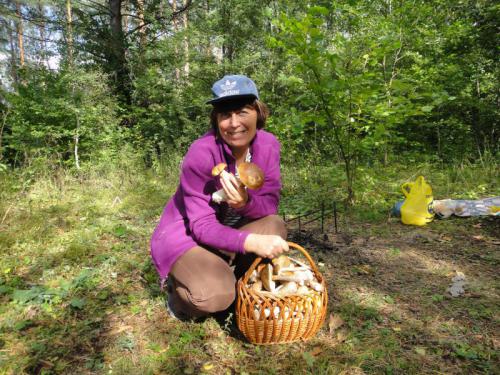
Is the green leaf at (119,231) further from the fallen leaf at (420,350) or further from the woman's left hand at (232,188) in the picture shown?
the fallen leaf at (420,350)

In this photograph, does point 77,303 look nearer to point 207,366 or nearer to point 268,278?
point 207,366

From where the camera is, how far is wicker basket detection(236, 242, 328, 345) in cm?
161

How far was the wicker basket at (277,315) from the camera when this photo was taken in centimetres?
161

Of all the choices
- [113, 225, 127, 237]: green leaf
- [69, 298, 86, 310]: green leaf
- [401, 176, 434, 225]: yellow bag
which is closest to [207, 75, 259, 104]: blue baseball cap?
[69, 298, 86, 310]: green leaf

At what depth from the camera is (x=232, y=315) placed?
6.57 ft

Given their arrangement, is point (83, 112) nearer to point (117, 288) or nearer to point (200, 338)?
point (117, 288)

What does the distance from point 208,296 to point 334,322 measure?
798 mm

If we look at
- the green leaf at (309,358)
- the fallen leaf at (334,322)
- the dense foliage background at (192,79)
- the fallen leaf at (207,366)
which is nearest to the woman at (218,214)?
the fallen leaf at (207,366)

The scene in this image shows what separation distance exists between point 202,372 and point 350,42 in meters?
3.37

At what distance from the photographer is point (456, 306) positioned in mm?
2066

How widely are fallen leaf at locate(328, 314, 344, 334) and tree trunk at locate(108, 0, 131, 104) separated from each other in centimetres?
859

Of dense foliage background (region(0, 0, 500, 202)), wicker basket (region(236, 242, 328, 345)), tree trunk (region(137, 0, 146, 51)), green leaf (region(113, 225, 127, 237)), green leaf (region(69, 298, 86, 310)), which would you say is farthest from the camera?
tree trunk (region(137, 0, 146, 51))

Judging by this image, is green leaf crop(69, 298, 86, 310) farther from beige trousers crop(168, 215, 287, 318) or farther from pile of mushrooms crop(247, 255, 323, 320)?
pile of mushrooms crop(247, 255, 323, 320)

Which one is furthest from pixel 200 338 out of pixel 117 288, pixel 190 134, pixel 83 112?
pixel 190 134
